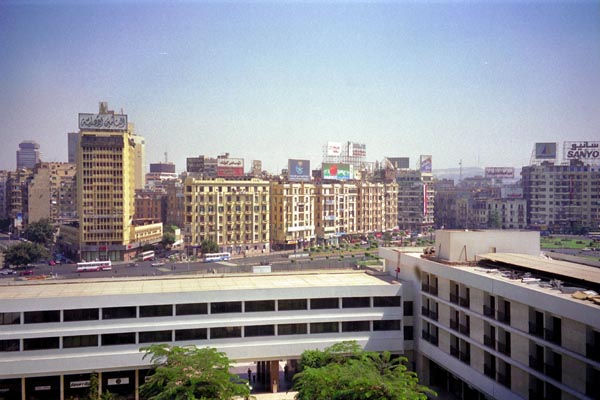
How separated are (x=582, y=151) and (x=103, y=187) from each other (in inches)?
1863

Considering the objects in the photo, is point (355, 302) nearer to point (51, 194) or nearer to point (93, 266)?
point (93, 266)

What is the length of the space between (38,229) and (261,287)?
41732 mm

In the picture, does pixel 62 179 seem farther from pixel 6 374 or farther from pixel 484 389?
pixel 484 389

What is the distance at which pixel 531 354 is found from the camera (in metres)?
12.2

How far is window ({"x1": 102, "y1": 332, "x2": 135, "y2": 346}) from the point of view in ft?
52.0

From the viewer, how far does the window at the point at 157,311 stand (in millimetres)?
16125

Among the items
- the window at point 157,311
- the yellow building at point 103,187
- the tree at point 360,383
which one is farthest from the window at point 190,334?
the yellow building at point 103,187

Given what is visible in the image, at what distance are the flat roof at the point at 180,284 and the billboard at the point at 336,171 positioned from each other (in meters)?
36.0

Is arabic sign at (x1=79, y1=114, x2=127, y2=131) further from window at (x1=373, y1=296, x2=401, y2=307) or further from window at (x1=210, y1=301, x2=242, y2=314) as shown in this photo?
window at (x1=373, y1=296, x2=401, y2=307)

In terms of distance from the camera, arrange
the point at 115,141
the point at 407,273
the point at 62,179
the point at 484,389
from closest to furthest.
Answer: the point at 484,389 → the point at 407,273 → the point at 115,141 → the point at 62,179

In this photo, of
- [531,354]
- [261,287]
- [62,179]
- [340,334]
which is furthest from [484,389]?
[62,179]

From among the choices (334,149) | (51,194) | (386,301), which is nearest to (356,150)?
(334,149)

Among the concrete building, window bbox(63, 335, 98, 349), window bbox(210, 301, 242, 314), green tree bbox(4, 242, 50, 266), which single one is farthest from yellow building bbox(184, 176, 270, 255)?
the concrete building

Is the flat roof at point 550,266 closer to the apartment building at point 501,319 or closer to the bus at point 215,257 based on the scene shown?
the apartment building at point 501,319
